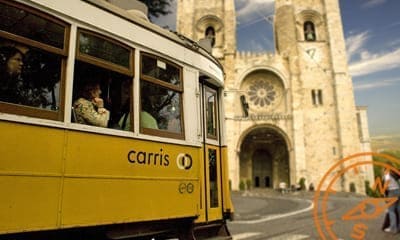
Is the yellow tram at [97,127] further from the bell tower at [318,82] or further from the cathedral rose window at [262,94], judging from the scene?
the cathedral rose window at [262,94]

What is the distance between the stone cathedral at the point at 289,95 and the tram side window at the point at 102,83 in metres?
24.3

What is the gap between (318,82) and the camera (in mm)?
29188

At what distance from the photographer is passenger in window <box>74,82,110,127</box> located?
2768mm

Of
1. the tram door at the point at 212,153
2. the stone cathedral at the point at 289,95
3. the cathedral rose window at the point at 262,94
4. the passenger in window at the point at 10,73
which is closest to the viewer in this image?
the passenger in window at the point at 10,73

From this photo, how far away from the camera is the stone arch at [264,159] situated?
101 feet

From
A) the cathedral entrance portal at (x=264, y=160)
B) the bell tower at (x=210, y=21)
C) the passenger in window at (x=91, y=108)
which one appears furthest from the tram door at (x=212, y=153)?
the bell tower at (x=210, y=21)

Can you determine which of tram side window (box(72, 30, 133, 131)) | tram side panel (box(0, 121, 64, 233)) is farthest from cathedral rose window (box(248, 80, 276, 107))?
tram side panel (box(0, 121, 64, 233))

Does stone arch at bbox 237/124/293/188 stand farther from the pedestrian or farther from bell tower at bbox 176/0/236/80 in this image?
the pedestrian

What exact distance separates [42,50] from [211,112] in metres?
2.48

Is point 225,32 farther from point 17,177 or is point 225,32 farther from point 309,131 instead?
point 17,177

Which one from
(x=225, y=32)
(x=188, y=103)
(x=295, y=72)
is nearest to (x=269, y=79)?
(x=295, y=72)

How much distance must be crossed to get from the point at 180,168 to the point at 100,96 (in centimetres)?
118

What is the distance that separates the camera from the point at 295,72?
2956cm

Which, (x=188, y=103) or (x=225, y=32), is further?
(x=225, y=32)
